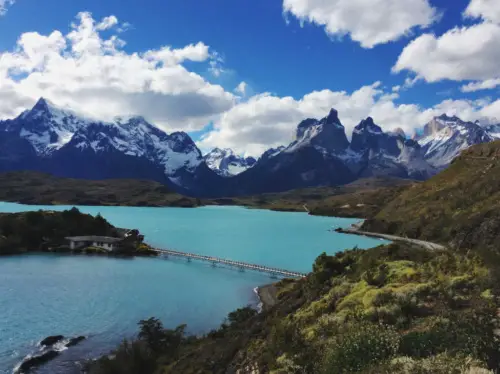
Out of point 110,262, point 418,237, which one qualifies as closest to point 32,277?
point 110,262

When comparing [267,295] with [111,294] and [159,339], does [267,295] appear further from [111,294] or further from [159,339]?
[159,339]

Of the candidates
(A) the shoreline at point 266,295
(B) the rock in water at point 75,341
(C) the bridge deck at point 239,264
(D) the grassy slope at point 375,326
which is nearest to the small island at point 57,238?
(C) the bridge deck at point 239,264

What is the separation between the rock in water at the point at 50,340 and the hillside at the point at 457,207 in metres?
53.6

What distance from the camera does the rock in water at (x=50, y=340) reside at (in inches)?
1531

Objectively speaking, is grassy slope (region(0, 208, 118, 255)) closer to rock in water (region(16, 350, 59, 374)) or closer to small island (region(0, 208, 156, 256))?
small island (region(0, 208, 156, 256))

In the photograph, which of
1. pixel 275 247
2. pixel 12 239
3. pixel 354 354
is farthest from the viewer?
pixel 275 247

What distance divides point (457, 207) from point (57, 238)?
99.3m

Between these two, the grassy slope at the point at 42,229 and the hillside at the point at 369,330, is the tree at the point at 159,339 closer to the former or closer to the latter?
the hillside at the point at 369,330

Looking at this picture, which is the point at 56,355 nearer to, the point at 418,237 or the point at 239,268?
the point at 239,268

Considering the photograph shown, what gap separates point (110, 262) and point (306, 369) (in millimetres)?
81158

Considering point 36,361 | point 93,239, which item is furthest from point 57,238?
point 36,361

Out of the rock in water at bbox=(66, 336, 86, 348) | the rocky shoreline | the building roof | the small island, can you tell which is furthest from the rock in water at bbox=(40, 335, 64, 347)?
the building roof

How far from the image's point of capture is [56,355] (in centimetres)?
3653

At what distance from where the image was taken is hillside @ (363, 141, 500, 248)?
80375 mm
